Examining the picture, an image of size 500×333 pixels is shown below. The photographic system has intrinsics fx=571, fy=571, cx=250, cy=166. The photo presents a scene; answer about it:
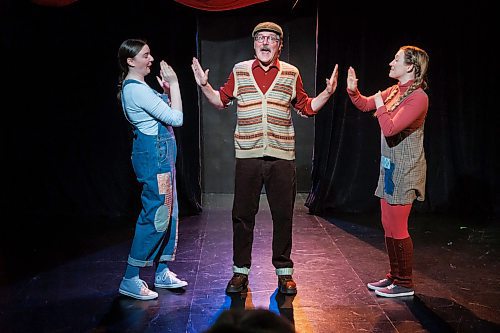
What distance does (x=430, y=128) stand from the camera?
18.4ft

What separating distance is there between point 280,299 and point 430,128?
9.75 feet

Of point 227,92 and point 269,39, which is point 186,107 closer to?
point 227,92

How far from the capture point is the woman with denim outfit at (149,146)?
3150 mm

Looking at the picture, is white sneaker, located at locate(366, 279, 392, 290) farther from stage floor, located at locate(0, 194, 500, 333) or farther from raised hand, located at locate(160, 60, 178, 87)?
raised hand, located at locate(160, 60, 178, 87)

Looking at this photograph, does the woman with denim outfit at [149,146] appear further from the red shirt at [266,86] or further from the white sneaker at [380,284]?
the white sneaker at [380,284]

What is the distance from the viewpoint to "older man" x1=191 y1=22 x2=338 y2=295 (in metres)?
3.25

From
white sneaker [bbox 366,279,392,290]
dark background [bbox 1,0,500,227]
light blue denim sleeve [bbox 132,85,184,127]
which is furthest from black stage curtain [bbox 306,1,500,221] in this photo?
light blue denim sleeve [bbox 132,85,184,127]

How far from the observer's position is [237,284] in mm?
3453

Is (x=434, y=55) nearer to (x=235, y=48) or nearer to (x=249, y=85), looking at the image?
(x=235, y=48)

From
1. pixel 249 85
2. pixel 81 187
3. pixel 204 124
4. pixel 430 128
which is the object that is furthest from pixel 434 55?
pixel 81 187

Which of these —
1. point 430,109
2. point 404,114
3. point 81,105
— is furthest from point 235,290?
point 430,109

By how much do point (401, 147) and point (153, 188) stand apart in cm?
143

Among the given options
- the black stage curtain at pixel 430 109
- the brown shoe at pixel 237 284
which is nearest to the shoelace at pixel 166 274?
the brown shoe at pixel 237 284

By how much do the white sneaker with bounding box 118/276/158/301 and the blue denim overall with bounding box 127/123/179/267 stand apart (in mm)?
122
